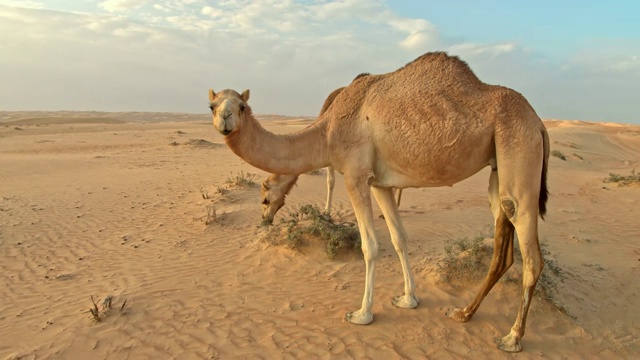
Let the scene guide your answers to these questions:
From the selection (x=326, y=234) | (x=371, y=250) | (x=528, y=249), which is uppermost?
(x=528, y=249)

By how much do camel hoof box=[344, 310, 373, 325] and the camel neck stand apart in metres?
1.94

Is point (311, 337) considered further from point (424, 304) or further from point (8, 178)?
point (8, 178)

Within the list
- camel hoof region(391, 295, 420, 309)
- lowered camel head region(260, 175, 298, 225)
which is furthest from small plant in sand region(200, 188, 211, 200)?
camel hoof region(391, 295, 420, 309)

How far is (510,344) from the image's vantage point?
498cm

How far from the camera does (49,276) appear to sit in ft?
24.7

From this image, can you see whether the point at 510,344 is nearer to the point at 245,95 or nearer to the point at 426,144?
the point at 426,144

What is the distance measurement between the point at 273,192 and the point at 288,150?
7.28 feet

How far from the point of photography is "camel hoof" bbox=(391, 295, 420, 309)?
5.87 meters

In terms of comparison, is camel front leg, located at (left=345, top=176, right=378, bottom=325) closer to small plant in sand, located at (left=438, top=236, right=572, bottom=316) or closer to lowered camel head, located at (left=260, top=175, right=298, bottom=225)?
small plant in sand, located at (left=438, top=236, right=572, bottom=316)

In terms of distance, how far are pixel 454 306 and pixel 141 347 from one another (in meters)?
3.99

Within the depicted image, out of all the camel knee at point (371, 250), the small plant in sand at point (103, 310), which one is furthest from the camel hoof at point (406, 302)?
the small plant in sand at point (103, 310)

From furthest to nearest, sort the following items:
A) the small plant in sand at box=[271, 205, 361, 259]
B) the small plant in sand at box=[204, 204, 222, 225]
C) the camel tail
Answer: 1. the small plant in sand at box=[204, 204, 222, 225]
2. the small plant in sand at box=[271, 205, 361, 259]
3. the camel tail

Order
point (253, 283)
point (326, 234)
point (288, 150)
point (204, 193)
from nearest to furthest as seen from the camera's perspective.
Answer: point (288, 150) → point (253, 283) → point (326, 234) → point (204, 193)

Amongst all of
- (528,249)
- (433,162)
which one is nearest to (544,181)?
(528,249)
